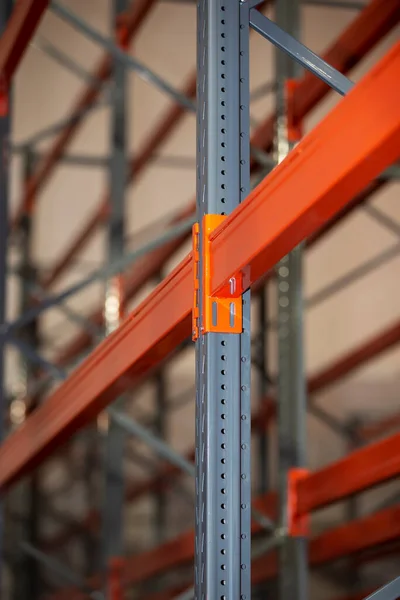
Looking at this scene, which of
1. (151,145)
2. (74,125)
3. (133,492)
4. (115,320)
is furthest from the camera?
(133,492)

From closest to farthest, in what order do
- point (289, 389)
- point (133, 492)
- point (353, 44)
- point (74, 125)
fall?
point (353, 44) < point (289, 389) < point (74, 125) < point (133, 492)

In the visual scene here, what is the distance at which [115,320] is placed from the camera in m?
8.11

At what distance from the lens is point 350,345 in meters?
15.2

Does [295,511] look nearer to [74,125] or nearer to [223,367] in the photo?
[223,367]

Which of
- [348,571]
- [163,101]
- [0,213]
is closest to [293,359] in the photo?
[0,213]

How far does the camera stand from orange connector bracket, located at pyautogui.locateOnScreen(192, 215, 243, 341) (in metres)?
3.84

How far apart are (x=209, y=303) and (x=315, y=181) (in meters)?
0.80

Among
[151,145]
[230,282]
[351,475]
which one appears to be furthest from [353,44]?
[151,145]

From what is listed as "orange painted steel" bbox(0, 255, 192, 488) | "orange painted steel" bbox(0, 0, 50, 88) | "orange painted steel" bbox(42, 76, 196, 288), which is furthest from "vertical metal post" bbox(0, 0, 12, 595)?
"orange painted steel" bbox(42, 76, 196, 288)

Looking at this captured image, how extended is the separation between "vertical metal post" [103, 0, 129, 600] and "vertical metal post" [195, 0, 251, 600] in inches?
151

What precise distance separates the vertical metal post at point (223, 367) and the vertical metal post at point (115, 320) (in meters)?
3.85

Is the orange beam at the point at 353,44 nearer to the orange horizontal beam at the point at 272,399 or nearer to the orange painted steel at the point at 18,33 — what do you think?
the orange painted steel at the point at 18,33

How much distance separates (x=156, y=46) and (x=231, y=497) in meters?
13.5

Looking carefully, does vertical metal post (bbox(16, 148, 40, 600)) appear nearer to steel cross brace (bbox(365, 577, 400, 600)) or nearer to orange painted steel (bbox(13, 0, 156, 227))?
orange painted steel (bbox(13, 0, 156, 227))
